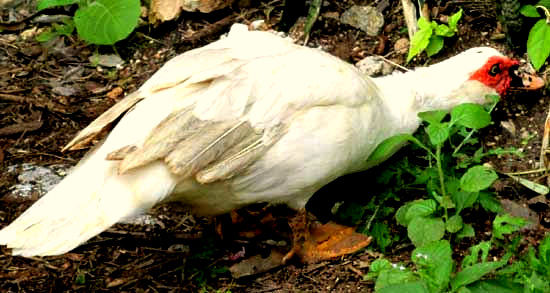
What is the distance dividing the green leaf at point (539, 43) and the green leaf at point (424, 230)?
3.87 ft

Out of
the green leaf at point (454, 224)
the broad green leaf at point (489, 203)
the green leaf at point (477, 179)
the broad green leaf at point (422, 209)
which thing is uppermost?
the green leaf at point (477, 179)

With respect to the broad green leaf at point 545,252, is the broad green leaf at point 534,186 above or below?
below

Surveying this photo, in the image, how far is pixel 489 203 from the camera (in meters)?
4.78

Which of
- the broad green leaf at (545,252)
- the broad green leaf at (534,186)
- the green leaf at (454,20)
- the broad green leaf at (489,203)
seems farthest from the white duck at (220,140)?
the broad green leaf at (545,252)

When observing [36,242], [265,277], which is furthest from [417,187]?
[36,242]

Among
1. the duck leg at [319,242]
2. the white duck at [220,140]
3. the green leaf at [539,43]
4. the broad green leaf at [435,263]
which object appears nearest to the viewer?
the broad green leaf at [435,263]

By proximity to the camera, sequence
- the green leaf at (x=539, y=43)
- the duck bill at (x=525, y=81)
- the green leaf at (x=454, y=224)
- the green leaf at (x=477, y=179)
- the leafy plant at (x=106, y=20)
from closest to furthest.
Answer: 1. the green leaf at (x=477, y=179)
2. the green leaf at (x=454, y=224)
3. the green leaf at (x=539, y=43)
4. the duck bill at (x=525, y=81)
5. the leafy plant at (x=106, y=20)

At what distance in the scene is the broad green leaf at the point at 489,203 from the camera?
4.76m

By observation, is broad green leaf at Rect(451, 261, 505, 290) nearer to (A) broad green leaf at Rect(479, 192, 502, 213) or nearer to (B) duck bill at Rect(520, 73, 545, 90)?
(A) broad green leaf at Rect(479, 192, 502, 213)

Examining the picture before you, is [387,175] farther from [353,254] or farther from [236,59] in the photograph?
[236,59]

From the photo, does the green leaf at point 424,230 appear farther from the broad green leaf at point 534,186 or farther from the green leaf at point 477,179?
the broad green leaf at point 534,186

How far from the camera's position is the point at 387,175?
518 centimetres

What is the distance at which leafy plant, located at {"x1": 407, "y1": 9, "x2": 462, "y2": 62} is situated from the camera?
573 centimetres

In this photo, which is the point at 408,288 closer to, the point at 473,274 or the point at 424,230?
the point at 473,274
